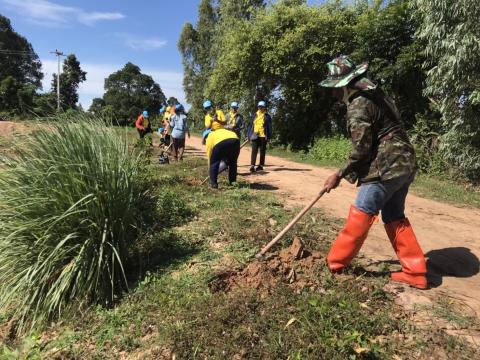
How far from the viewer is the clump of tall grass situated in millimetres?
3783

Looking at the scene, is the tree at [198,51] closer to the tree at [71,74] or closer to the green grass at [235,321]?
the tree at [71,74]

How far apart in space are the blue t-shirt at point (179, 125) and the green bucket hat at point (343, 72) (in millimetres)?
7611

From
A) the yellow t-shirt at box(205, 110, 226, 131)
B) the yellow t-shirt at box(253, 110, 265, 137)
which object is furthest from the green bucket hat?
the yellow t-shirt at box(253, 110, 265, 137)

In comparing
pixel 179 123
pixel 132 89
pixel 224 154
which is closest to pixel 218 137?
pixel 224 154

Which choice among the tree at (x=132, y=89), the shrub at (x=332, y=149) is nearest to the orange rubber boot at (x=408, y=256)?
the shrub at (x=332, y=149)

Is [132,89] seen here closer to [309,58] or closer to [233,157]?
[309,58]

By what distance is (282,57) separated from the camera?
1784cm

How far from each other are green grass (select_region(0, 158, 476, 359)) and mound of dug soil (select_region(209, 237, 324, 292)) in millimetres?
78

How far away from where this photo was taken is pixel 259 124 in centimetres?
991

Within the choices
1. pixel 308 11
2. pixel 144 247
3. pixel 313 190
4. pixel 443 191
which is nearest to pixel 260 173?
pixel 313 190

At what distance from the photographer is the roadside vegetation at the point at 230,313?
2859 millimetres

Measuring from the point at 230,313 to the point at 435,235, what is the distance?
3343 mm

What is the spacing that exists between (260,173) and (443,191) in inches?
159

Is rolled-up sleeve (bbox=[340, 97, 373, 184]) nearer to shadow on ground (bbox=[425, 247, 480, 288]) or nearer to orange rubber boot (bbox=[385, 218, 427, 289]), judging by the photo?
orange rubber boot (bbox=[385, 218, 427, 289])
